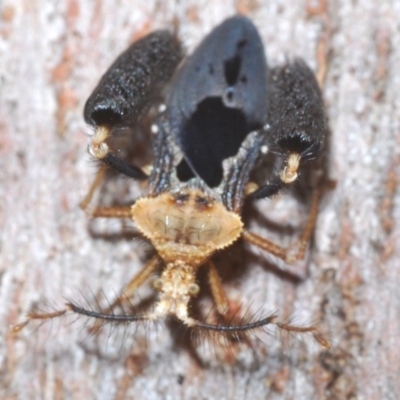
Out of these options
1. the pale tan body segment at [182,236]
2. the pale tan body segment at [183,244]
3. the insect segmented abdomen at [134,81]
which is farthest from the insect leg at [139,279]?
the insect segmented abdomen at [134,81]

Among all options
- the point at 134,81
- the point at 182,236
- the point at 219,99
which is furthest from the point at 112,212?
the point at 219,99

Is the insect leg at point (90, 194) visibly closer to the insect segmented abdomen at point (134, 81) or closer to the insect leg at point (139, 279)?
the insect segmented abdomen at point (134, 81)

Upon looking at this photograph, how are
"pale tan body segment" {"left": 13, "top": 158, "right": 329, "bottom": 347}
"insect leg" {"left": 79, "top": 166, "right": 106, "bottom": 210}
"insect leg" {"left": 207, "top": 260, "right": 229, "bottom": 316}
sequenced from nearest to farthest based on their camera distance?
"pale tan body segment" {"left": 13, "top": 158, "right": 329, "bottom": 347}, "insect leg" {"left": 207, "top": 260, "right": 229, "bottom": 316}, "insect leg" {"left": 79, "top": 166, "right": 106, "bottom": 210}

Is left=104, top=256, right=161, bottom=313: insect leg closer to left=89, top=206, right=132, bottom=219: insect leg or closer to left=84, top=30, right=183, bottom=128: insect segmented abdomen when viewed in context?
left=89, top=206, right=132, bottom=219: insect leg

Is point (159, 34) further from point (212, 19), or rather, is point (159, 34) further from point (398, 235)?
point (398, 235)

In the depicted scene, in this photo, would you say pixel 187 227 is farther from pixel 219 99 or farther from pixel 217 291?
pixel 219 99

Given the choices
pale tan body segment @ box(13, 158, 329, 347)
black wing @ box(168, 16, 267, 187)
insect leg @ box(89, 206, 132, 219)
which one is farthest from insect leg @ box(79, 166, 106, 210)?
black wing @ box(168, 16, 267, 187)
